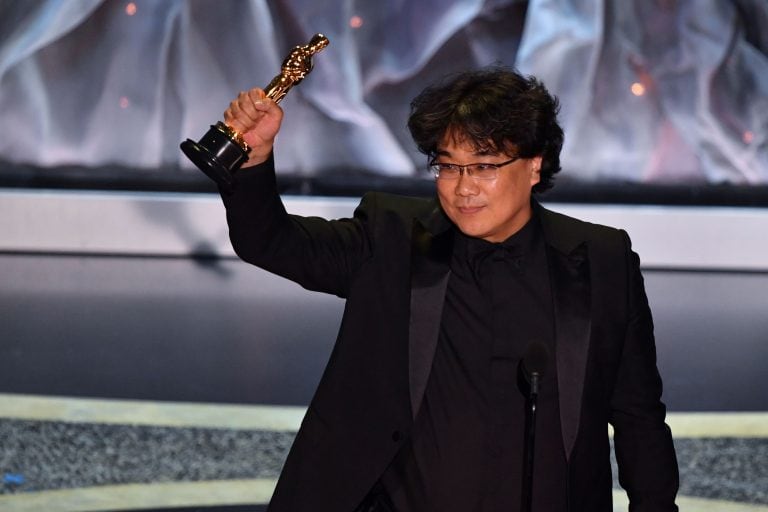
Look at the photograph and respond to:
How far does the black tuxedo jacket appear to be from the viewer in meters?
2.20

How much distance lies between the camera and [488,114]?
86.7 inches

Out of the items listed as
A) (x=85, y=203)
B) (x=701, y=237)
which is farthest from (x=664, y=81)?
(x=85, y=203)

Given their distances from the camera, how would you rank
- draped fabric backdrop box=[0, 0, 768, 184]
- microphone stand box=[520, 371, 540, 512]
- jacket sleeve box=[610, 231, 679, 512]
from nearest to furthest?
microphone stand box=[520, 371, 540, 512] < jacket sleeve box=[610, 231, 679, 512] < draped fabric backdrop box=[0, 0, 768, 184]

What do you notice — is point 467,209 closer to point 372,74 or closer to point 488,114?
point 488,114

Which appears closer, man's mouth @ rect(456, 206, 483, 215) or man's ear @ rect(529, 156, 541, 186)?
man's mouth @ rect(456, 206, 483, 215)

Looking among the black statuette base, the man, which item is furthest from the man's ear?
the black statuette base

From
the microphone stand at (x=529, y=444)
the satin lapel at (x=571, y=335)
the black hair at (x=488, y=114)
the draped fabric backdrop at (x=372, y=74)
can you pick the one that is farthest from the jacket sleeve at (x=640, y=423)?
the draped fabric backdrop at (x=372, y=74)

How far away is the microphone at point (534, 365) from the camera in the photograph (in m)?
1.93

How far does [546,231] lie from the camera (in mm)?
2387

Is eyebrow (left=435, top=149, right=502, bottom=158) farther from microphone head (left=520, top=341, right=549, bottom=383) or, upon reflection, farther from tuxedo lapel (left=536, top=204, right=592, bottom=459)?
microphone head (left=520, top=341, right=549, bottom=383)

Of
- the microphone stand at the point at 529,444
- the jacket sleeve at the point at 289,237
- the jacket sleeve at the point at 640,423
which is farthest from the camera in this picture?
the jacket sleeve at the point at 640,423

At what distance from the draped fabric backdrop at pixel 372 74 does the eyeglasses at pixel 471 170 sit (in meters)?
7.15

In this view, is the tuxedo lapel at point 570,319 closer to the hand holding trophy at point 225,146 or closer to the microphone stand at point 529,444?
the microphone stand at point 529,444

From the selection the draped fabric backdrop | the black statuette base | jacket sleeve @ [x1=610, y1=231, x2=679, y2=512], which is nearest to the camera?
the black statuette base
